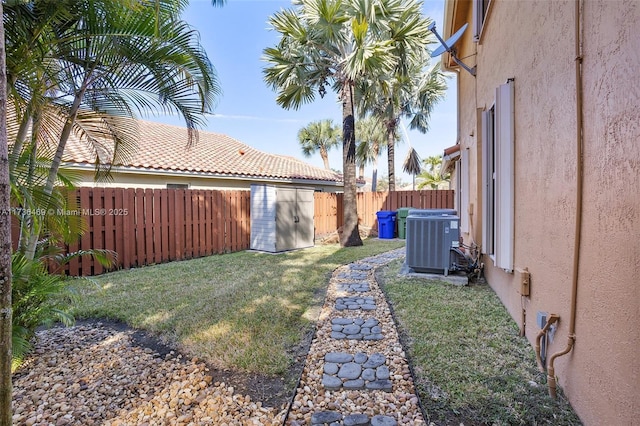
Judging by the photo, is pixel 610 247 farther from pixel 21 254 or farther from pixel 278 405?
pixel 21 254

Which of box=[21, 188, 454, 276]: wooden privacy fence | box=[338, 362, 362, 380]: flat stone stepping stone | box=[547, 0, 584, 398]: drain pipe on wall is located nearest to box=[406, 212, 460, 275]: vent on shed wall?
box=[338, 362, 362, 380]: flat stone stepping stone

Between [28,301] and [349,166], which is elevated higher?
[349,166]

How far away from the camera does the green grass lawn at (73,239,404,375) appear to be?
11.2 ft

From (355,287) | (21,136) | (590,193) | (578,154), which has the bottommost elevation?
(355,287)

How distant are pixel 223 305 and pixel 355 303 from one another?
190 cm

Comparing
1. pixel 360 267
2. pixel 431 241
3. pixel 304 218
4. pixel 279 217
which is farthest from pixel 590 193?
pixel 304 218

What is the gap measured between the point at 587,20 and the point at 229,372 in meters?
3.71

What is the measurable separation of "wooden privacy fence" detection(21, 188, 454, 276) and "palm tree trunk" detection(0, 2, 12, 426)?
5.07 metres

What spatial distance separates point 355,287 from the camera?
5.84 meters

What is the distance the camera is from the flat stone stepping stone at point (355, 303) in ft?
15.4

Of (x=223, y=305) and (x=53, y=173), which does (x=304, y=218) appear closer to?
(x=223, y=305)

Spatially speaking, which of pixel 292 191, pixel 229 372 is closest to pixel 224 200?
pixel 292 191

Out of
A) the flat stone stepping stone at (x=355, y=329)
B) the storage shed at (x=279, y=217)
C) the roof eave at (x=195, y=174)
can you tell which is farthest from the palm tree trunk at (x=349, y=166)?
the flat stone stepping stone at (x=355, y=329)

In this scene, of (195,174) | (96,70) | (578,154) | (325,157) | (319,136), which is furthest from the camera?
(325,157)
